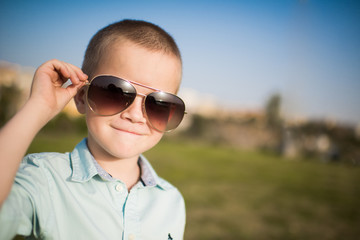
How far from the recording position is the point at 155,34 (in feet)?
4.83

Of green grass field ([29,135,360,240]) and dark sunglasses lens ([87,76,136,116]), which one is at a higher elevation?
dark sunglasses lens ([87,76,136,116])

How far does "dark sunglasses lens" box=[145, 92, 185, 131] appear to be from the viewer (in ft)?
4.61

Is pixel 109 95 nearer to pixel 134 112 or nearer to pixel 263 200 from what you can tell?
pixel 134 112

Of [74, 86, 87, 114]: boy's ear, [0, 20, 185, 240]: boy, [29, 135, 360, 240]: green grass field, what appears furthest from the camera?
[29, 135, 360, 240]: green grass field

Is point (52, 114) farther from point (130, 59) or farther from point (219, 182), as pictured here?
point (219, 182)

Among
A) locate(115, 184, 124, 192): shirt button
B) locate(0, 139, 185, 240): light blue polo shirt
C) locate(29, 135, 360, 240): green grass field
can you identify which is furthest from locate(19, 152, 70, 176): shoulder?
locate(29, 135, 360, 240): green grass field

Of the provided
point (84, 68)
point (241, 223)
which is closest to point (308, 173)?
point (241, 223)

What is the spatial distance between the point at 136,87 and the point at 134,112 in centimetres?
15

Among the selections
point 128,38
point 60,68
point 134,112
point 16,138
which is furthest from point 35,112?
point 128,38

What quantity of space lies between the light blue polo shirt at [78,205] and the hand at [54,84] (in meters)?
0.29

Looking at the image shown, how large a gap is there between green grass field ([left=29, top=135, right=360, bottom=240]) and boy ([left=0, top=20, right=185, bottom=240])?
8.30 feet

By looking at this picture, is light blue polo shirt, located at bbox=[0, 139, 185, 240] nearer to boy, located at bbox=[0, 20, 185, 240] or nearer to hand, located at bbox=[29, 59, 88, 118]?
boy, located at bbox=[0, 20, 185, 240]

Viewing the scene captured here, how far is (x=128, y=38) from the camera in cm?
137

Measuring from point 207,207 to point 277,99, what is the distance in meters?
22.8
